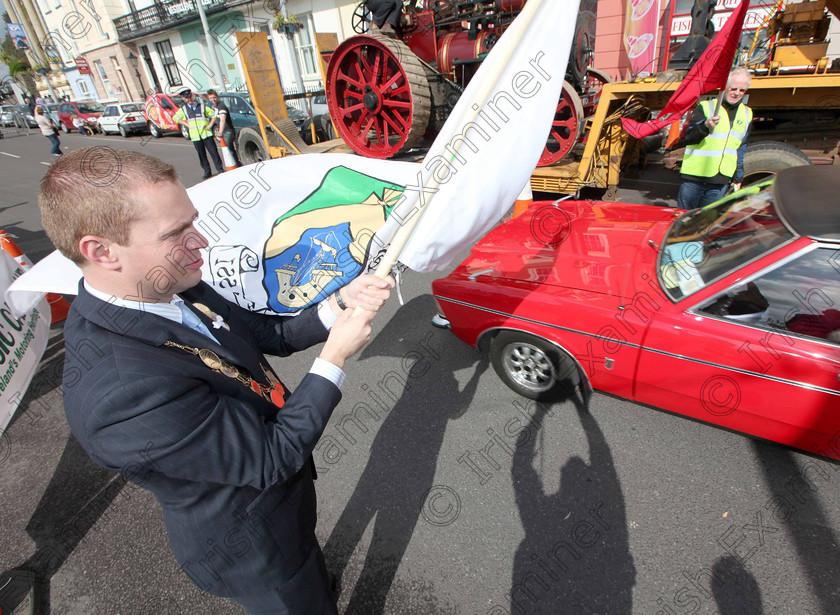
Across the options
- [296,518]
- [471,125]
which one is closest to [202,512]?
[296,518]

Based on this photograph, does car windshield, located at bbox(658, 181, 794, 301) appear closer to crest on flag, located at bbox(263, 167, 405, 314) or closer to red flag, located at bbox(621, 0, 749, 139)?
red flag, located at bbox(621, 0, 749, 139)

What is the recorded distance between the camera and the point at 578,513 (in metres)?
2.27

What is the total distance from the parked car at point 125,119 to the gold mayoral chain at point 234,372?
2366 centimetres

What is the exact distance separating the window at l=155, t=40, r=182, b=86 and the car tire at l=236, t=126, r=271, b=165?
21469 millimetres

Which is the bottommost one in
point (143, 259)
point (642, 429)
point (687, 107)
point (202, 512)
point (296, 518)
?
point (642, 429)

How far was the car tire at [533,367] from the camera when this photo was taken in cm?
273

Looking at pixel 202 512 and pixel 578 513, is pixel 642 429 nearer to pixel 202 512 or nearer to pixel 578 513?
pixel 578 513

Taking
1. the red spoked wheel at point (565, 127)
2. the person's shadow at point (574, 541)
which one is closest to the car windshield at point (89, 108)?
the red spoked wheel at point (565, 127)

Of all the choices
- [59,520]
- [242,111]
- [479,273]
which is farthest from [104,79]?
[479,273]

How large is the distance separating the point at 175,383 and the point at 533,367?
2.38 meters

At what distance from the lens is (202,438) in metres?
1.00

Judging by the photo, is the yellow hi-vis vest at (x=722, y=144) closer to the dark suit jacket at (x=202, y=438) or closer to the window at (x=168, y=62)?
the dark suit jacket at (x=202, y=438)

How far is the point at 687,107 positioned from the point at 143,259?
4.20 metres

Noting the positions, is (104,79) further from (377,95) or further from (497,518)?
(497,518)
